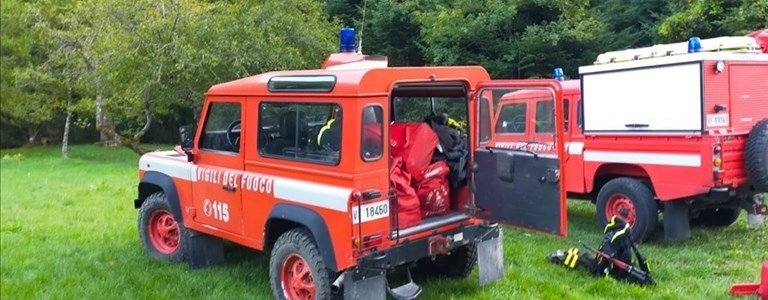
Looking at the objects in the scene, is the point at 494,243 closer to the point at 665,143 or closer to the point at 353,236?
the point at 353,236

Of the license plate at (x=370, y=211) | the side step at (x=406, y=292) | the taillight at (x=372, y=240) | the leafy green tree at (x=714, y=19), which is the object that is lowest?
the side step at (x=406, y=292)

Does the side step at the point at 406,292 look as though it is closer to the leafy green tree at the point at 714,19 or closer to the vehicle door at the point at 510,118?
the vehicle door at the point at 510,118

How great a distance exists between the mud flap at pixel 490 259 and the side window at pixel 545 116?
1.03 m

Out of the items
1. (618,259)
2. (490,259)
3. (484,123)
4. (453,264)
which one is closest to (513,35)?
(618,259)

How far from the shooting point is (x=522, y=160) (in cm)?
506

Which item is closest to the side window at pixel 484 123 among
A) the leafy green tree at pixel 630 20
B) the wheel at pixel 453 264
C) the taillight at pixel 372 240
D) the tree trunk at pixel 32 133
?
the wheel at pixel 453 264

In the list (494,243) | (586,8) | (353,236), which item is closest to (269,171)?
(353,236)

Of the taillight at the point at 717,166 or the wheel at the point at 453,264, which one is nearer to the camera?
the wheel at the point at 453,264

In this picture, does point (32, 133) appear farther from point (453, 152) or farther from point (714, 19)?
point (453, 152)

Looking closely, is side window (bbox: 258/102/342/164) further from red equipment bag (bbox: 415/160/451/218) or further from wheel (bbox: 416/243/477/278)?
wheel (bbox: 416/243/477/278)

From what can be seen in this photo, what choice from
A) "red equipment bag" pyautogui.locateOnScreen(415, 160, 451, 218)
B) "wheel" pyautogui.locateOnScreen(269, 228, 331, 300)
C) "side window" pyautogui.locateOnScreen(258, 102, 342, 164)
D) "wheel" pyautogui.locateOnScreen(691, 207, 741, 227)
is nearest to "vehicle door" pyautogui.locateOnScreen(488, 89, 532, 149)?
"red equipment bag" pyautogui.locateOnScreen(415, 160, 451, 218)

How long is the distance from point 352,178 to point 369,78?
0.71 m

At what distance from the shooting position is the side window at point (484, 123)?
536 cm

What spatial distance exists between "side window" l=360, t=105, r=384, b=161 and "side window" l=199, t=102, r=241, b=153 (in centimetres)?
154
